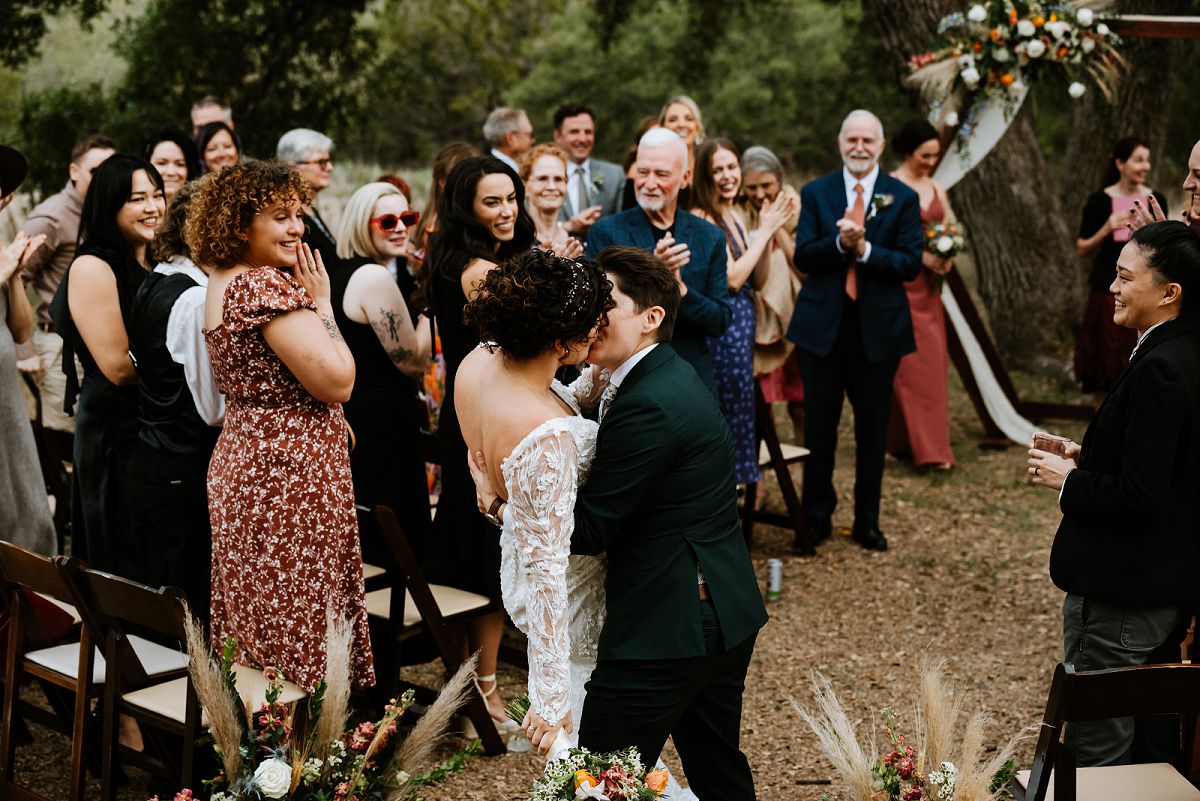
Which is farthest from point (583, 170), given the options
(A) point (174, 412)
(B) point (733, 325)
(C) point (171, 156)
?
(A) point (174, 412)

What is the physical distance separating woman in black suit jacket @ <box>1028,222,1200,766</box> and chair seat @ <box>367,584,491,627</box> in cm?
201

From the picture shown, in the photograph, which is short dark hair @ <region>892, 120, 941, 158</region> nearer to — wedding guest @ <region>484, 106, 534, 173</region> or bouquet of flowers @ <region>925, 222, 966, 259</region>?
bouquet of flowers @ <region>925, 222, 966, 259</region>

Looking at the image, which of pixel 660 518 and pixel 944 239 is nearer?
pixel 660 518

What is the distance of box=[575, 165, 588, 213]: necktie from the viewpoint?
24.8ft

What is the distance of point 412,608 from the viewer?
4.42 m

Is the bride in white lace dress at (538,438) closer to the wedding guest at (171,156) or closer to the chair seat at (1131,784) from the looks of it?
the chair seat at (1131,784)

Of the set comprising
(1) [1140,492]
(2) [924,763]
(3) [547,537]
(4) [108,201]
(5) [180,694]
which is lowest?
(2) [924,763]

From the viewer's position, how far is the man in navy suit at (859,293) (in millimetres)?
6477

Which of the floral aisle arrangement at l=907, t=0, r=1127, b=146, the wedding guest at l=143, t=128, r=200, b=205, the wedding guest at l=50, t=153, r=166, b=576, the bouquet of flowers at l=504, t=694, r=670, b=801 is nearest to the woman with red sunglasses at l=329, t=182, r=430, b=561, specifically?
the wedding guest at l=50, t=153, r=166, b=576

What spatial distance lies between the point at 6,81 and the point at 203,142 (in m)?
8.22

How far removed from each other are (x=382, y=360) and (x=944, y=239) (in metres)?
4.48

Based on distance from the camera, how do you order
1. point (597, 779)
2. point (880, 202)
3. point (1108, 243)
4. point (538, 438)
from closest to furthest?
point (597, 779) → point (538, 438) → point (880, 202) → point (1108, 243)

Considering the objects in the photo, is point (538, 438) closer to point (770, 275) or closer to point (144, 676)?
point (144, 676)

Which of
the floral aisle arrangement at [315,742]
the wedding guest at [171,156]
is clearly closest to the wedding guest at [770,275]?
the wedding guest at [171,156]
